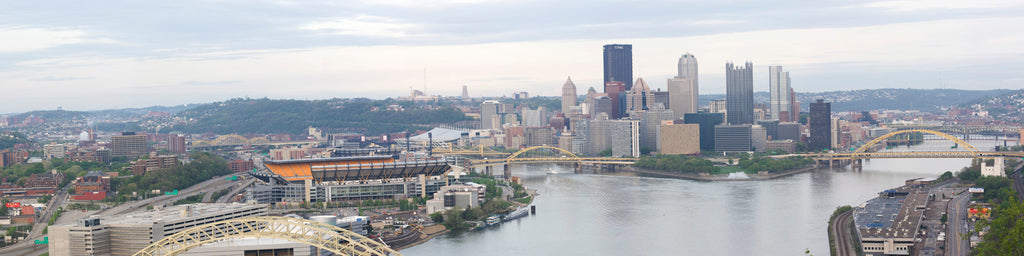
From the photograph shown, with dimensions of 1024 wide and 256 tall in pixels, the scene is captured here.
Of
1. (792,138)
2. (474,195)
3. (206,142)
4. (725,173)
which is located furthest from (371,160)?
(206,142)

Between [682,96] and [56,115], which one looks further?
[56,115]

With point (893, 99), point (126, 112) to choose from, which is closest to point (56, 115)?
point (126, 112)

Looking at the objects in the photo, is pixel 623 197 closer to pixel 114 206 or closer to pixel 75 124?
pixel 114 206

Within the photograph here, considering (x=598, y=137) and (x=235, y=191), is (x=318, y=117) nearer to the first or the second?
(x=598, y=137)

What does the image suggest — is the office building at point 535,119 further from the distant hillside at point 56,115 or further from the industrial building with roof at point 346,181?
the distant hillside at point 56,115

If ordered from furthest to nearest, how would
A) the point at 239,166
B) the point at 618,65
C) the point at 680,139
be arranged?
the point at 618,65
the point at 680,139
the point at 239,166

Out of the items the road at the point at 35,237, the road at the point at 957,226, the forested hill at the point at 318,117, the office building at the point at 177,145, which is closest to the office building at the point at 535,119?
the forested hill at the point at 318,117
